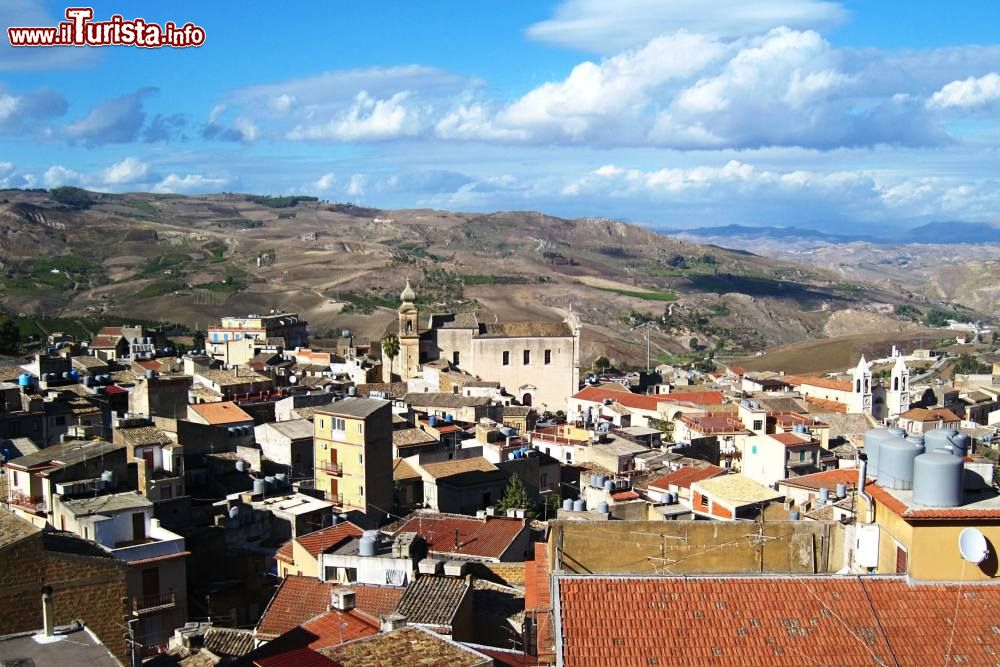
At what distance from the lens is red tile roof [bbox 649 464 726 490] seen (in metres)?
29.4

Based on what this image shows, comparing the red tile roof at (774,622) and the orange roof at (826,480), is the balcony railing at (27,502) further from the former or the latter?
the orange roof at (826,480)

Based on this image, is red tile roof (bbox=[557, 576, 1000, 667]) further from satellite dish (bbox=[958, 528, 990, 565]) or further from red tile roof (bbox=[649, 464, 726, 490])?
red tile roof (bbox=[649, 464, 726, 490])

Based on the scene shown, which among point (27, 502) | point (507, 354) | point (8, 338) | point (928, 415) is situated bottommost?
point (928, 415)

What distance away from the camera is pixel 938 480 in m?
9.84

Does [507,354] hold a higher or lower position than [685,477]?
higher

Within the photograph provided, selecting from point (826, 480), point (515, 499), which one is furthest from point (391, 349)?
point (826, 480)

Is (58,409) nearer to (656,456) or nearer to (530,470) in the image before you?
(530,470)

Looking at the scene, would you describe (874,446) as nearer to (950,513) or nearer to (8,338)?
(950,513)

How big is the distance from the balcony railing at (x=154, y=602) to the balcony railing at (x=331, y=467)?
10.6 meters

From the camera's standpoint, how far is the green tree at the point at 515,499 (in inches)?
1160

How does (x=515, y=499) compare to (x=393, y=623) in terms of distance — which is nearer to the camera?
(x=393, y=623)

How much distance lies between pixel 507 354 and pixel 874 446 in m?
45.5

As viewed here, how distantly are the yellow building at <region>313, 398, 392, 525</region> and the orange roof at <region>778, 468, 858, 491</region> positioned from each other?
37.5ft

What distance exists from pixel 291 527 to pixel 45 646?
14386mm
